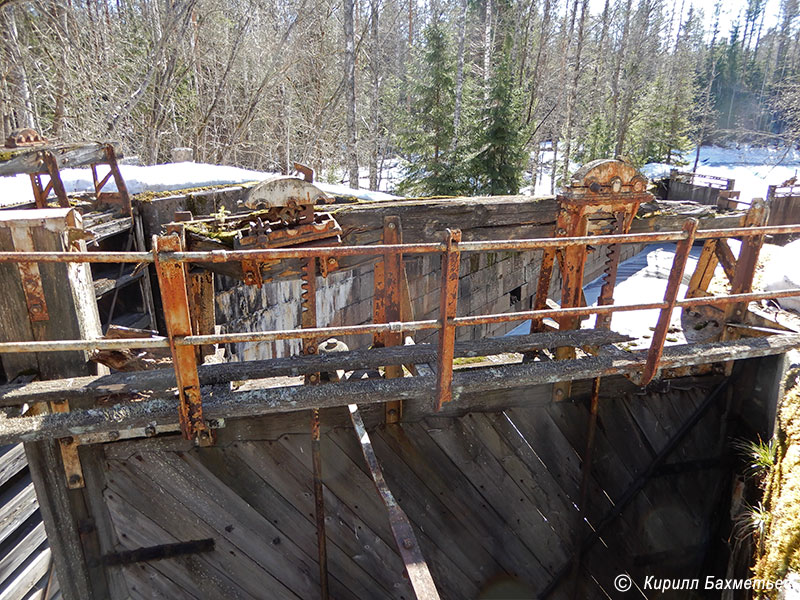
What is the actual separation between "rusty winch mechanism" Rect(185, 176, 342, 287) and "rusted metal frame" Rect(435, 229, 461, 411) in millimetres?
913

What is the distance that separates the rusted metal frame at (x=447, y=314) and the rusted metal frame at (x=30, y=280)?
2.19 m

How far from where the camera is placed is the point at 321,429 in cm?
359

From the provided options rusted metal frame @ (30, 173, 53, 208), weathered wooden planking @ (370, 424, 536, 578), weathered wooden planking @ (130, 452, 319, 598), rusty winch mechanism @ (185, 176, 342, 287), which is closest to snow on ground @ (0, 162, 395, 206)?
rusted metal frame @ (30, 173, 53, 208)

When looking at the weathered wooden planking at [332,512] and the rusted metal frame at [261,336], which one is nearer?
the rusted metal frame at [261,336]

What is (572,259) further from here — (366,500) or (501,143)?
(501,143)

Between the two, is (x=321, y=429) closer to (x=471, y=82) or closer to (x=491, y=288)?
(x=491, y=288)

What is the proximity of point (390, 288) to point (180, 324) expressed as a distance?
4.64 feet

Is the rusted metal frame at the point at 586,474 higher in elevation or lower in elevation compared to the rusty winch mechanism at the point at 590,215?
lower

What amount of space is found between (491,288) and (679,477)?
16.3 feet

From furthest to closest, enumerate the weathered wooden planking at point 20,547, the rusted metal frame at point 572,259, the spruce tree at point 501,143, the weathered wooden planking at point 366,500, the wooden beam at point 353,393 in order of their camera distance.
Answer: the spruce tree at point 501,143
the weathered wooden planking at point 20,547
the rusted metal frame at point 572,259
the weathered wooden planking at point 366,500
the wooden beam at point 353,393

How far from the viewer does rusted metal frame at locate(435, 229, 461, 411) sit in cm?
276

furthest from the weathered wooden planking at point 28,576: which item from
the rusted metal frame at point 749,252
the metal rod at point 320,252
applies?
the rusted metal frame at point 749,252

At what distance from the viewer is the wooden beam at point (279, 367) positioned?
283 cm

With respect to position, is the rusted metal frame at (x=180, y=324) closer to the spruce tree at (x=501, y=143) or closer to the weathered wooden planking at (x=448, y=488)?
the weathered wooden planking at (x=448, y=488)
